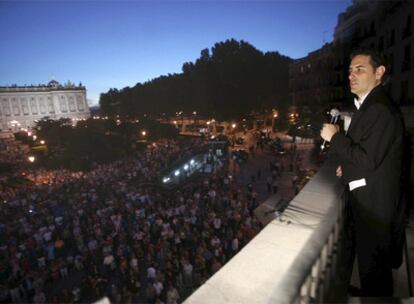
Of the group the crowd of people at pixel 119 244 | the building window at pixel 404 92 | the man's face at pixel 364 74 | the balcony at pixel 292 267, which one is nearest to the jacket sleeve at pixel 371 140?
the man's face at pixel 364 74

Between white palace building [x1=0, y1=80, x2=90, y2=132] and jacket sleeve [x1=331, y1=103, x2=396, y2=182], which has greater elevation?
white palace building [x1=0, y1=80, x2=90, y2=132]

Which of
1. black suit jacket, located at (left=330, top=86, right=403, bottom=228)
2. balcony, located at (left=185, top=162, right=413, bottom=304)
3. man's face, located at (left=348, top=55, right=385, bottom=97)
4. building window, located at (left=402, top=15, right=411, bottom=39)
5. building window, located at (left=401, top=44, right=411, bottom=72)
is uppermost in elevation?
building window, located at (left=402, top=15, right=411, bottom=39)

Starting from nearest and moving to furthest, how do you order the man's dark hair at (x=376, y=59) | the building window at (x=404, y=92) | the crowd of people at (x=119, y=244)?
the man's dark hair at (x=376, y=59) < the crowd of people at (x=119, y=244) < the building window at (x=404, y=92)

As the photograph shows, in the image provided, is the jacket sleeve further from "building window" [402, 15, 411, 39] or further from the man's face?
"building window" [402, 15, 411, 39]

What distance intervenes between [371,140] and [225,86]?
154 feet

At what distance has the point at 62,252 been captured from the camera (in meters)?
12.5

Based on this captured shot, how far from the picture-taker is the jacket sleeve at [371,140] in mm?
1822

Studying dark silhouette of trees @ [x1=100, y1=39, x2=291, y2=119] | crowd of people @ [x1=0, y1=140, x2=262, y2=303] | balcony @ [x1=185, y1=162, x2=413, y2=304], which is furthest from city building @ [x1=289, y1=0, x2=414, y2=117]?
crowd of people @ [x1=0, y1=140, x2=262, y2=303]

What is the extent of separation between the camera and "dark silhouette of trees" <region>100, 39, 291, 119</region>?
46.8 metres

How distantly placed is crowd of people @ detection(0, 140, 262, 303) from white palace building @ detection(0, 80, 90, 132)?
106 meters

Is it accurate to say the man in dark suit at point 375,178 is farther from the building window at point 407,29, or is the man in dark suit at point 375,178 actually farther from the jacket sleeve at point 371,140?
the building window at point 407,29

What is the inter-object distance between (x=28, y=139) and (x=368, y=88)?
74926 millimetres

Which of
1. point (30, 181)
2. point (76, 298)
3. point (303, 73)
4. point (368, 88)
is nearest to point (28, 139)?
point (30, 181)

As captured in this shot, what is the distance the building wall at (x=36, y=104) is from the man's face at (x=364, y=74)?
12540 centimetres
